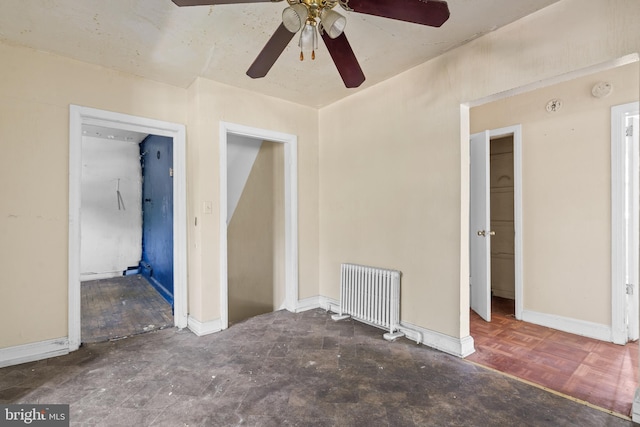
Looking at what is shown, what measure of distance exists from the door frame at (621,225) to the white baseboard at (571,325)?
0.07 metres

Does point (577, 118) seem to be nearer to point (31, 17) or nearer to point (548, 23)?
point (548, 23)

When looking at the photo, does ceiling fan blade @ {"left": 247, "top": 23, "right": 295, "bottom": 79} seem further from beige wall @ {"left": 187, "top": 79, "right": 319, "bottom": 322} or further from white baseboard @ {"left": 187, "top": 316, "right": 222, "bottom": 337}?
white baseboard @ {"left": 187, "top": 316, "right": 222, "bottom": 337}

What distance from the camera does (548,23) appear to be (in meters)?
1.96

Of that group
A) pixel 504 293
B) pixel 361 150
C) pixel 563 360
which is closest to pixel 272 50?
pixel 361 150

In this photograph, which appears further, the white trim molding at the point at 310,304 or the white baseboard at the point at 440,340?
the white trim molding at the point at 310,304

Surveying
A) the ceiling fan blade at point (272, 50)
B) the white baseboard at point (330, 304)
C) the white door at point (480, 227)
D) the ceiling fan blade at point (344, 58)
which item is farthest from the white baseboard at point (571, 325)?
the ceiling fan blade at point (272, 50)

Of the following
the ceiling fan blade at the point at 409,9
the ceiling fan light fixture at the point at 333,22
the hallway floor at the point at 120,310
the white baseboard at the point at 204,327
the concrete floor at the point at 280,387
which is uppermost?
the ceiling fan blade at the point at 409,9

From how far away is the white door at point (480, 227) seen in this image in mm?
3168

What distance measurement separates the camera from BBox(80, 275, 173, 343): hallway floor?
3041mm

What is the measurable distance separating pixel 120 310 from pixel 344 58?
12.2 ft

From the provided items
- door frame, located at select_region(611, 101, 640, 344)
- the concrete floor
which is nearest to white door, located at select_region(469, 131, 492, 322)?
door frame, located at select_region(611, 101, 640, 344)

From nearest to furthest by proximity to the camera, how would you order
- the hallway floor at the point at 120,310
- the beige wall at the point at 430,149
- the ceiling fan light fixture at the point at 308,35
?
the ceiling fan light fixture at the point at 308,35, the beige wall at the point at 430,149, the hallway floor at the point at 120,310

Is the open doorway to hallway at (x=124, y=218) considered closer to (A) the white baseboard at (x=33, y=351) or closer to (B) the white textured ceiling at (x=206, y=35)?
(A) the white baseboard at (x=33, y=351)

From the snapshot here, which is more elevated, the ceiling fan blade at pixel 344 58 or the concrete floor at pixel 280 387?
the ceiling fan blade at pixel 344 58
